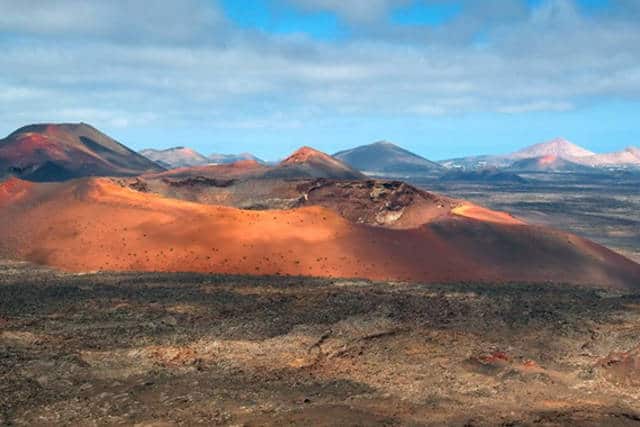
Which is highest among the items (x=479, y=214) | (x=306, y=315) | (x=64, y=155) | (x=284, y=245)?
(x=64, y=155)

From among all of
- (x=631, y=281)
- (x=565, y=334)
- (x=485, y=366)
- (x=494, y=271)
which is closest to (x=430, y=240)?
(x=494, y=271)

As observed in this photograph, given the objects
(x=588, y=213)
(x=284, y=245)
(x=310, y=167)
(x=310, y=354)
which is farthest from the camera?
(x=588, y=213)

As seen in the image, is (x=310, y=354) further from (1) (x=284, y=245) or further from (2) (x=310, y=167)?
(2) (x=310, y=167)

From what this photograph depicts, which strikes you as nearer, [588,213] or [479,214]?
[479,214]

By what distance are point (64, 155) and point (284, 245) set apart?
84.5 metres

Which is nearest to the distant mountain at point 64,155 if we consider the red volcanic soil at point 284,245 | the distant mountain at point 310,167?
the distant mountain at point 310,167

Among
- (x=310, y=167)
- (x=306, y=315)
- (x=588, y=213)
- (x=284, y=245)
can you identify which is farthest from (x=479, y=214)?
(x=588, y=213)

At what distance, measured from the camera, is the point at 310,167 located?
8744 cm

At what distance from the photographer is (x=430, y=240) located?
37.9m

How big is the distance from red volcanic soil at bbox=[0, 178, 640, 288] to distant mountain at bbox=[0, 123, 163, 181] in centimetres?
6007

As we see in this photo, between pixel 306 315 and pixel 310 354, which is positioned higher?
pixel 306 315

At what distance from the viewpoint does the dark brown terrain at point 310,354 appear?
49.7 ft

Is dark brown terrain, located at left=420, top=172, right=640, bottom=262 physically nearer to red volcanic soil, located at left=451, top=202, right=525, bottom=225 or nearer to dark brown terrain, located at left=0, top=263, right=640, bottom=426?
red volcanic soil, located at left=451, top=202, right=525, bottom=225

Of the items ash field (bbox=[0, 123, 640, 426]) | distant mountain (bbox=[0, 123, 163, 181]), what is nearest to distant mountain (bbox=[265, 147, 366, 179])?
ash field (bbox=[0, 123, 640, 426])
